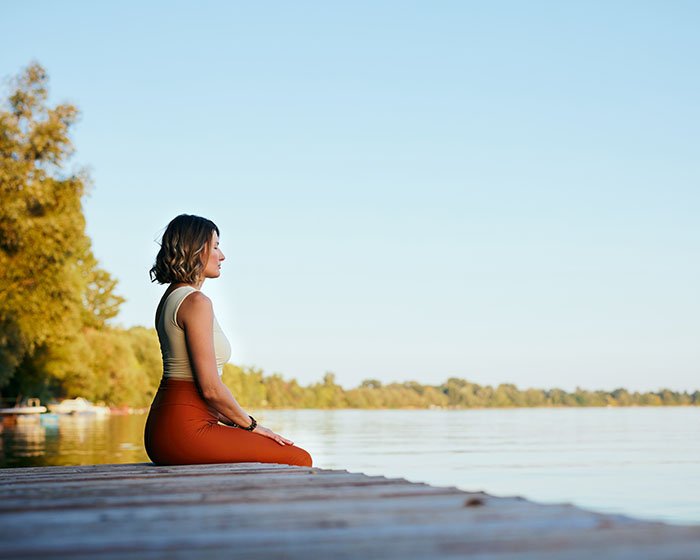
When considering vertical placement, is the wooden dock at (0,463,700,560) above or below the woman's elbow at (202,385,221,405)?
below

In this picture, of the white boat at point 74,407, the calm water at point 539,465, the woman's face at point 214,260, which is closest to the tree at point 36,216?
the calm water at point 539,465

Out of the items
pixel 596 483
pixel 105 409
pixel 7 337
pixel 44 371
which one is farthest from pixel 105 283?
pixel 596 483

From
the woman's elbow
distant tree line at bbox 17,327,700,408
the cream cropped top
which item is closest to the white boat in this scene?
distant tree line at bbox 17,327,700,408

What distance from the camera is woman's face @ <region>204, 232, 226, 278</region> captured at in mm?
4734

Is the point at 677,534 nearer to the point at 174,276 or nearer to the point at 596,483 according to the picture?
the point at 174,276

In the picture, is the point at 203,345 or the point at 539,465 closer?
the point at 203,345

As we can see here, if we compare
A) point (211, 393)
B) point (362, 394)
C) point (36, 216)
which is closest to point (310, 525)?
point (211, 393)

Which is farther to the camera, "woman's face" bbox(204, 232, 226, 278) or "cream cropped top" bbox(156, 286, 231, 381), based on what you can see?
"woman's face" bbox(204, 232, 226, 278)

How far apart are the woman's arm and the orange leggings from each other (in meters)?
0.11

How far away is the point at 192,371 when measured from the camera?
4.62 meters

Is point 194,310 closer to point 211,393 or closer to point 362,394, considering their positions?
point 211,393

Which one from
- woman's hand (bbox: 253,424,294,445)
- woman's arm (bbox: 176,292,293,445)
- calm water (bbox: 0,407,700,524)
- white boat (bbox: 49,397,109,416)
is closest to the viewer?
woman's arm (bbox: 176,292,293,445)

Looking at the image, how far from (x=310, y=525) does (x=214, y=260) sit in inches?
97.6

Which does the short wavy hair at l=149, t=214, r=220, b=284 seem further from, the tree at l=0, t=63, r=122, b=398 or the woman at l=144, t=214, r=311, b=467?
the tree at l=0, t=63, r=122, b=398
